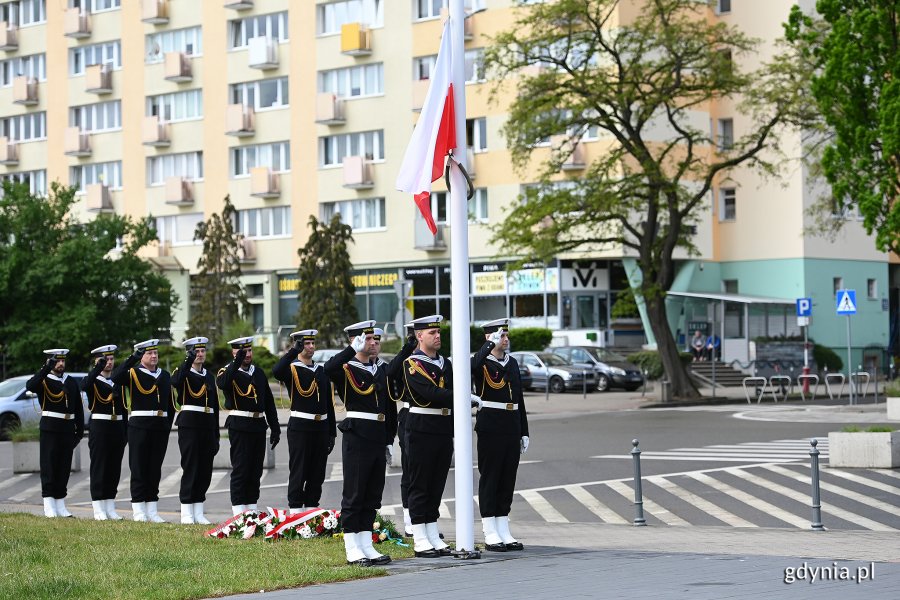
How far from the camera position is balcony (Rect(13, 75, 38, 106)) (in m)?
69.9

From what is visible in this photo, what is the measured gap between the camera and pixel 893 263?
6656cm

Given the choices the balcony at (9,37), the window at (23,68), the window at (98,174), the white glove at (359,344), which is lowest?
the white glove at (359,344)

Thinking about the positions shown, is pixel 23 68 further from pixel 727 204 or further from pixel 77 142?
pixel 727 204

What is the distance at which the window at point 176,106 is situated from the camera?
65688 millimetres

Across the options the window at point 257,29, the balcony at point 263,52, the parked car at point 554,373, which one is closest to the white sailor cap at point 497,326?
the parked car at point 554,373

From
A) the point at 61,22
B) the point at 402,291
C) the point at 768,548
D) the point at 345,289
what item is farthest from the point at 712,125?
the point at 768,548

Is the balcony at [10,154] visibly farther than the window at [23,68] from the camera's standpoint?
Yes

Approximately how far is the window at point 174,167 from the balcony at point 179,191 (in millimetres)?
676

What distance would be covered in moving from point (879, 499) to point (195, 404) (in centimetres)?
806

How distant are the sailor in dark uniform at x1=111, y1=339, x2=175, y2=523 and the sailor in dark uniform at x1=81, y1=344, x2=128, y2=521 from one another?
40 cm

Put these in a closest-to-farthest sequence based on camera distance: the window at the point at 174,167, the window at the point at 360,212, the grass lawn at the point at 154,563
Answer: the grass lawn at the point at 154,563 → the window at the point at 360,212 → the window at the point at 174,167

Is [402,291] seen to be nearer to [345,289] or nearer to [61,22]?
[345,289]

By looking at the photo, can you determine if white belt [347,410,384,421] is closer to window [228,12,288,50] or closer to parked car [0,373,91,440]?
parked car [0,373,91,440]

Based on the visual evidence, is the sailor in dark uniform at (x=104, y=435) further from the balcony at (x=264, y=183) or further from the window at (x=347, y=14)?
the balcony at (x=264, y=183)
